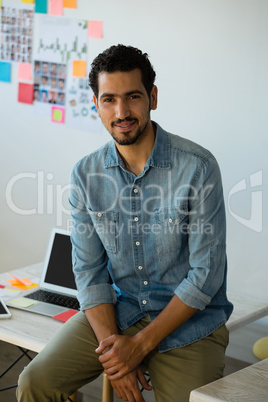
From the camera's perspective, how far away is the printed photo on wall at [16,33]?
11.8 feet

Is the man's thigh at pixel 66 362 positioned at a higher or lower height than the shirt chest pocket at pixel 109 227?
lower

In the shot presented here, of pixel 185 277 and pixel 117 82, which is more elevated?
pixel 117 82

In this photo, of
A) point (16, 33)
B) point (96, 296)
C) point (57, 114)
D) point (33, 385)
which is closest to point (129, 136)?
point (96, 296)

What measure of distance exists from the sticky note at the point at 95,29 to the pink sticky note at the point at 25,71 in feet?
1.61

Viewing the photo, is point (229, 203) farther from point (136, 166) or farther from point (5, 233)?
point (5, 233)

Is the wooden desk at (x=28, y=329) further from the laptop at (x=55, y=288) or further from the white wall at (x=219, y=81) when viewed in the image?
the white wall at (x=219, y=81)

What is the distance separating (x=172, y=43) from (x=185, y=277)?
152cm

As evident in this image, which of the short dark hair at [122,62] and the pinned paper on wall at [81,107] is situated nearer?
the short dark hair at [122,62]

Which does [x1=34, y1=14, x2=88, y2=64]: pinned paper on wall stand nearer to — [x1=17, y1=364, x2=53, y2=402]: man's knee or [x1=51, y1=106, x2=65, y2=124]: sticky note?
[x1=51, y1=106, x2=65, y2=124]: sticky note

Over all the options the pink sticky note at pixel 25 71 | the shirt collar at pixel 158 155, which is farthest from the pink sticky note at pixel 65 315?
the pink sticky note at pixel 25 71

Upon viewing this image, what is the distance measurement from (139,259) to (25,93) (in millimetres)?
1987

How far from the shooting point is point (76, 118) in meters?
3.50

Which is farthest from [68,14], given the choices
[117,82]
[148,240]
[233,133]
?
[148,240]

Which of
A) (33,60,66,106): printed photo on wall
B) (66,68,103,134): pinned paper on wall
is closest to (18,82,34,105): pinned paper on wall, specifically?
(33,60,66,106): printed photo on wall
